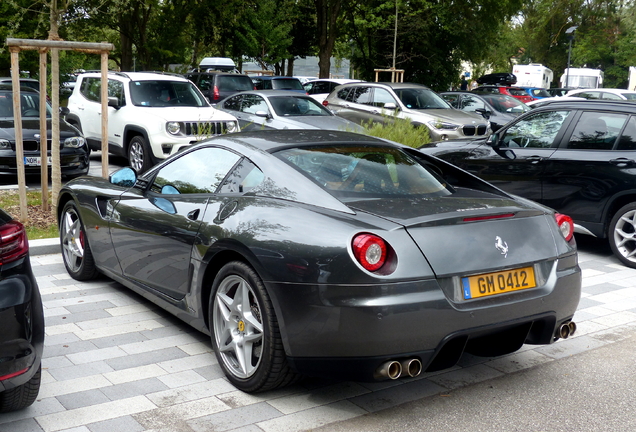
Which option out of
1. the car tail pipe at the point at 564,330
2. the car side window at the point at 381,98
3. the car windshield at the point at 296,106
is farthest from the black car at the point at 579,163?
the car side window at the point at 381,98

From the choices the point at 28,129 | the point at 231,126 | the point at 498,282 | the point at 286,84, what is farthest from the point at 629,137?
the point at 286,84

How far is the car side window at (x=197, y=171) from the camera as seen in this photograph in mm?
4633

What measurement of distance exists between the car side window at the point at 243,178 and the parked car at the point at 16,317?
1.28m

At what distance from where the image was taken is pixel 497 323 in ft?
12.2

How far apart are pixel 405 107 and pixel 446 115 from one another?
949 millimetres

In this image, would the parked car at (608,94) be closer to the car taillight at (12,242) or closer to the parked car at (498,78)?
the parked car at (498,78)

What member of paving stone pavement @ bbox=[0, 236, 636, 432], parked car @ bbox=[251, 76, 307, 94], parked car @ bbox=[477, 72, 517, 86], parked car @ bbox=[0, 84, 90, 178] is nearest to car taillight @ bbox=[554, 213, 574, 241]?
paving stone pavement @ bbox=[0, 236, 636, 432]

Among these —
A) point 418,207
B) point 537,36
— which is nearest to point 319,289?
point 418,207

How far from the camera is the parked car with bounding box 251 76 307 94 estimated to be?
22.7m

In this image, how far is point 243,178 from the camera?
14.4 feet

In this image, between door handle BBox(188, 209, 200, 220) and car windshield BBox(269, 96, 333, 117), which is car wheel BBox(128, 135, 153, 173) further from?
door handle BBox(188, 209, 200, 220)

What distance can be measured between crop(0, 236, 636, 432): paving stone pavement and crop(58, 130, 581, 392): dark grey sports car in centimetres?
23

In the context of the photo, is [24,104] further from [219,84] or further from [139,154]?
[219,84]

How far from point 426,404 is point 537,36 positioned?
56.7 m
